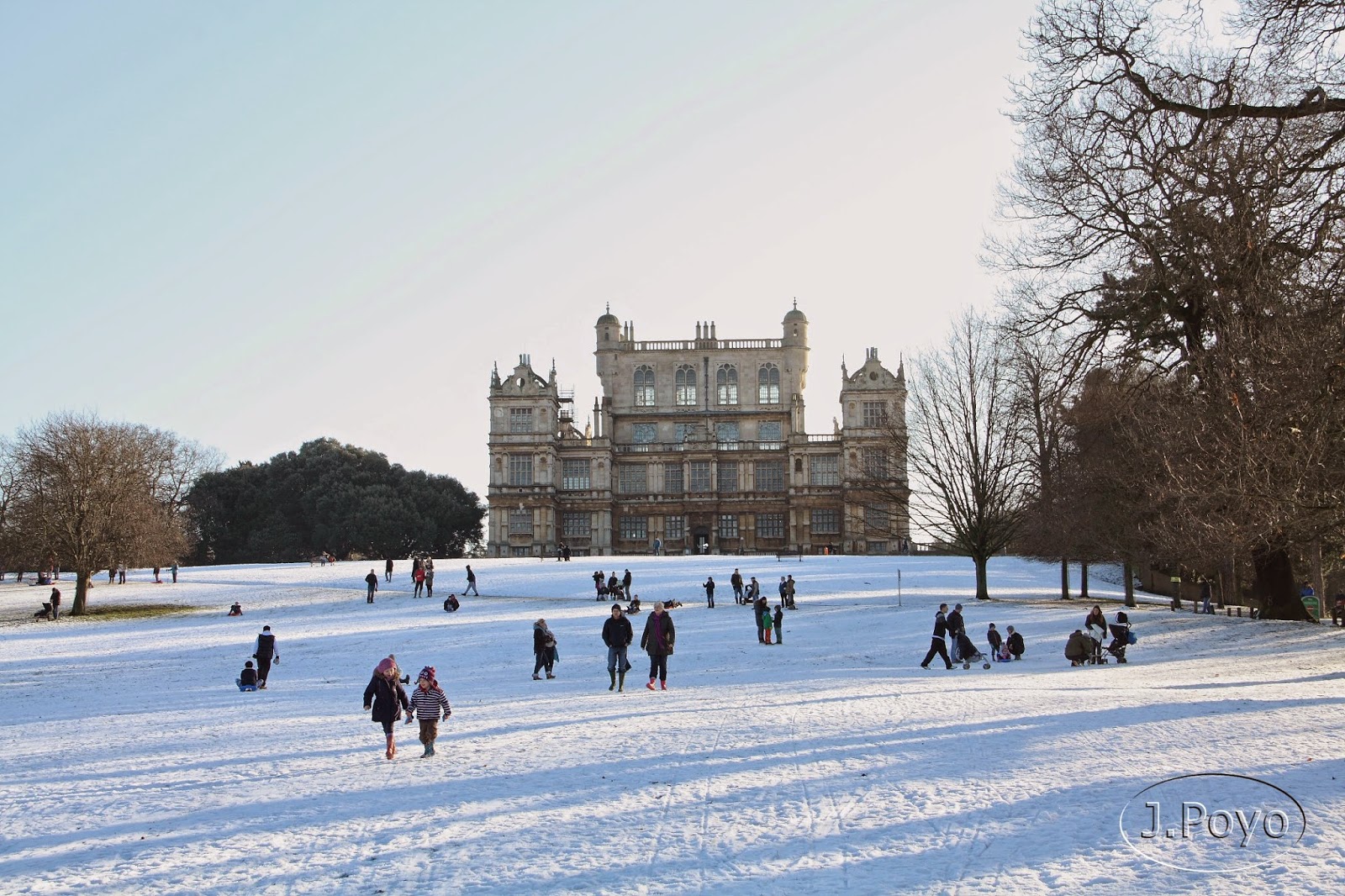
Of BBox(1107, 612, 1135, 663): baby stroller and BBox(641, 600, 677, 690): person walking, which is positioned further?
BBox(1107, 612, 1135, 663): baby stroller

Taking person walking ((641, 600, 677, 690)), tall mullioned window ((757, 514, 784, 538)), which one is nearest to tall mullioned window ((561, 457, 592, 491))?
tall mullioned window ((757, 514, 784, 538))

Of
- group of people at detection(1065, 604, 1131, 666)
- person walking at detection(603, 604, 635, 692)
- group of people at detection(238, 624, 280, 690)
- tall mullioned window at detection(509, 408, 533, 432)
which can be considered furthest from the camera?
tall mullioned window at detection(509, 408, 533, 432)

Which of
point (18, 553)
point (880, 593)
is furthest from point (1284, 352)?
point (18, 553)

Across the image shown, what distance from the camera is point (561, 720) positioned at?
1598cm

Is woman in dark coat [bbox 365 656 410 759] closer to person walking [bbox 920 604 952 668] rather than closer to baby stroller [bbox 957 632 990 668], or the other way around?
person walking [bbox 920 604 952 668]

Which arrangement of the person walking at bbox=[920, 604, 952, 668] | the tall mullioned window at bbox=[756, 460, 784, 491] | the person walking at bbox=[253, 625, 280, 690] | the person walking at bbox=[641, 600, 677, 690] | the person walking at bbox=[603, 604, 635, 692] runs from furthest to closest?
1. the tall mullioned window at bbox=[756, 460, 784, 491]
2. the person walking at bbox=[920, 604, 952, 668]
3. the person walking at bbox=[253, 625, 280, 690]
4. the person walking at bbox=[641, 600, 677, 690]
5. the person walking at bbox=[603, 604, 635, 692]

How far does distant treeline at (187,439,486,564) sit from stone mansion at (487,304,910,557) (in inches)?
226

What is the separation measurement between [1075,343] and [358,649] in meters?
18.8

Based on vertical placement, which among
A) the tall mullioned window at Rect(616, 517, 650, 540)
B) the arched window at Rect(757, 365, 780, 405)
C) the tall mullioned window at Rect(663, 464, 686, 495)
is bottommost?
the tall mullioned window at Rect(616, 517, 650, 540)

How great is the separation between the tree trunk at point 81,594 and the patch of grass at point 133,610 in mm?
238

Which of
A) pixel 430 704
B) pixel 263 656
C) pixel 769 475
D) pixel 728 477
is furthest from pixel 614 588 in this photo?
pixel 769 475

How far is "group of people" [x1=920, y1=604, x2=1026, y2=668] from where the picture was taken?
882 inches

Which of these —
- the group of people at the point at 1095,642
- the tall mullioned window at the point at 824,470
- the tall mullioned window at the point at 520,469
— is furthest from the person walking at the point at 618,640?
the tall mullioned window at the point at 520,469

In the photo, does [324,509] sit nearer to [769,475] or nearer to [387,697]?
[769,475]
